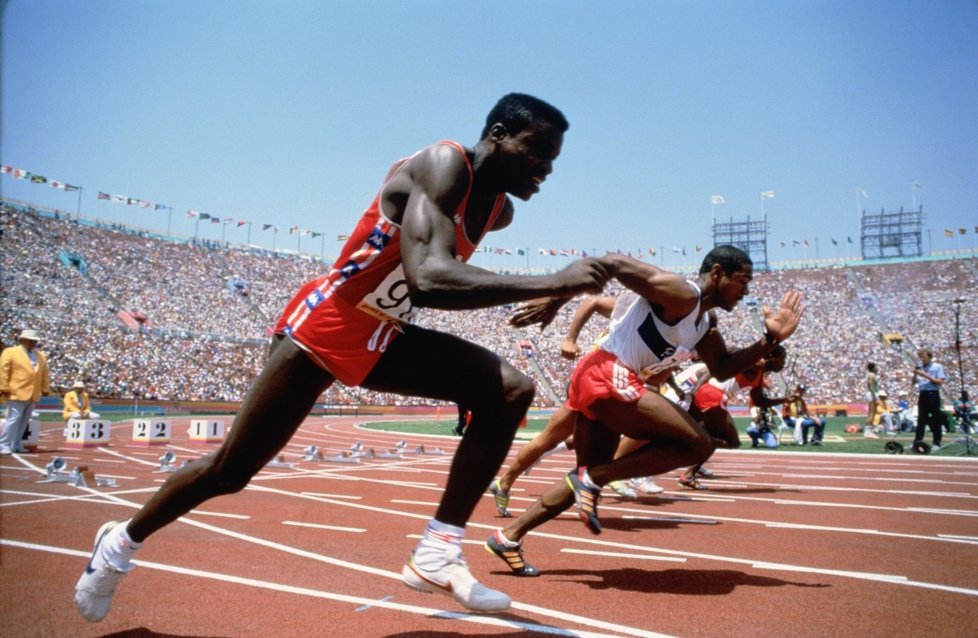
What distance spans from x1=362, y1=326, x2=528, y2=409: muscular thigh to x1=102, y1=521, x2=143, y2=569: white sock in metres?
1.11

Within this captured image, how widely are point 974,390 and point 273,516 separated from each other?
40.8 m

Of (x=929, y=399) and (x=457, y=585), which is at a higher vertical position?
(x=929, y=399)

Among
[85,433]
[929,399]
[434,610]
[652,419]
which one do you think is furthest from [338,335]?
[929,399]

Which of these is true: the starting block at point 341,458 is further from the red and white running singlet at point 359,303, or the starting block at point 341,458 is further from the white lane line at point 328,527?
the red and white running singlet at point 359,303

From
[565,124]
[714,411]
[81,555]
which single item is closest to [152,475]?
[81,555]

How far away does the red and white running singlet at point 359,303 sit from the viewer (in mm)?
2482

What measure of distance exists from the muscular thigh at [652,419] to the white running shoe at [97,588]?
2586 millimetres

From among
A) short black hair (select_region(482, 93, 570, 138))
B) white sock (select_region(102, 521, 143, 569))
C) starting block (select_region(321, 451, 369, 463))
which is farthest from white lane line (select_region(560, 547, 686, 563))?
starting block (select_region(321, 451, 369, 463))

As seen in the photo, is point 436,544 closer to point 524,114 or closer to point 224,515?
point 524,114

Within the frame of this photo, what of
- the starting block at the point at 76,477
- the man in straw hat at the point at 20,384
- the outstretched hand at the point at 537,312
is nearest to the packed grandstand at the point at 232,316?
the man in straw hat at the point at 20,384

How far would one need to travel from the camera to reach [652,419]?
3791 mm

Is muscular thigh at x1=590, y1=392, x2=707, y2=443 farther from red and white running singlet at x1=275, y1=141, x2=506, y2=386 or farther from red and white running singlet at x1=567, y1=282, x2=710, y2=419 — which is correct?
red and white running singlet at x1=275, y1=141, x2=506, y2=386

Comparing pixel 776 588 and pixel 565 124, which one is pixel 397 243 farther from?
pixel 776 588

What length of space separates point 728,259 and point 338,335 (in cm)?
275
